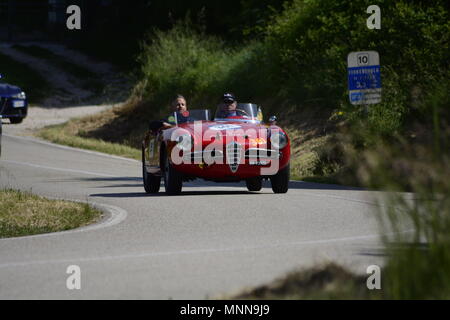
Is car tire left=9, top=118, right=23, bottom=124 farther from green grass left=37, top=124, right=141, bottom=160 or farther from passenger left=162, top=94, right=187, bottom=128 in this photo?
passenger left=162, top=94, right=187, bottom=128

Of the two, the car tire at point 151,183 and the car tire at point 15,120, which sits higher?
the car tire at point 151,183

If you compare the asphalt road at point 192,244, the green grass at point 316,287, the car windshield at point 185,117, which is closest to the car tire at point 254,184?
the asphalt road at point 192,244

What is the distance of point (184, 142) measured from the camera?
17.7 m

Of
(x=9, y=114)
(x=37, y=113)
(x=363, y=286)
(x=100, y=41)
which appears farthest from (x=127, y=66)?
(x=363, y=286)

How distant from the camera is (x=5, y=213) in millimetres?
14891

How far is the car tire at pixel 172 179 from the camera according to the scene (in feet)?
58.8

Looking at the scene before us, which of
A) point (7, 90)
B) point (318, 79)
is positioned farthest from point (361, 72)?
point (7, 90)

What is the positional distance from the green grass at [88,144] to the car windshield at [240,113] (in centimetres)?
1361

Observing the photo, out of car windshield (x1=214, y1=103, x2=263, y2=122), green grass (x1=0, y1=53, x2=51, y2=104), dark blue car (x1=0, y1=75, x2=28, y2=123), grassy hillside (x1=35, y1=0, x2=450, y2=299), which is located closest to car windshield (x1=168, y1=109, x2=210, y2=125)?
car windshield (x1=214, y1=103, x2=263, y2=122)

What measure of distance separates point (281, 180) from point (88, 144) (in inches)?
743

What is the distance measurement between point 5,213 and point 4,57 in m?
54.4

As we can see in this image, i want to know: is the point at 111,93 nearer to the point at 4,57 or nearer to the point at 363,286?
the point at 4,57

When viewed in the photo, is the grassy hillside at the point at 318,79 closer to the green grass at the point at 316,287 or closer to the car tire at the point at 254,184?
the car tire at the point at 254,184
